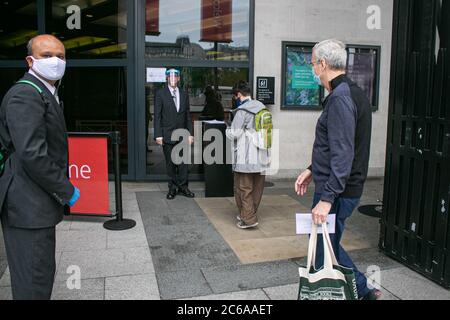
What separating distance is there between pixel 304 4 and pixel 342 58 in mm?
5428

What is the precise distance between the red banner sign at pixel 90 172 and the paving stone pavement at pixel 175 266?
8.8 inches

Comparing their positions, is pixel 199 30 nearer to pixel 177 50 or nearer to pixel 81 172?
pixel 177 50

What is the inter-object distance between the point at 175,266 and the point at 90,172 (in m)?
1.97

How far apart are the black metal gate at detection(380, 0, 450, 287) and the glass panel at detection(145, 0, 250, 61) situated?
4.03 m

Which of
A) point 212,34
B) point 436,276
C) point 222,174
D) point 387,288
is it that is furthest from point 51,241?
point 212,34

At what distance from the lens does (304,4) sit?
7.93 m

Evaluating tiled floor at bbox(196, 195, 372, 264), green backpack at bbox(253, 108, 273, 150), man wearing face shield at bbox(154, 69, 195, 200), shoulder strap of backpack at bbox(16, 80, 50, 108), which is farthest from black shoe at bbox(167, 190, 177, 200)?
shoulder strap of backpack at bbox(16, 80, 50, 108)

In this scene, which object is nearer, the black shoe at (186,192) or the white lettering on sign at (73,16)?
the black shoe at (186,192)

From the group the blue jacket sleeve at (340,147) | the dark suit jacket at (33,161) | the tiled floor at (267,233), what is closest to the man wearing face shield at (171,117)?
the tiled floor at (267,233)

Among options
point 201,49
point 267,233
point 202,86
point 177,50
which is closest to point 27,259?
point 267,233

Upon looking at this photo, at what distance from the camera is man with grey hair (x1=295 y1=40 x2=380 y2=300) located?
9.14ft

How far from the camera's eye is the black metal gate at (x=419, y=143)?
12.0ft

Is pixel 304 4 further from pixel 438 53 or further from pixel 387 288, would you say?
pixel 387 288

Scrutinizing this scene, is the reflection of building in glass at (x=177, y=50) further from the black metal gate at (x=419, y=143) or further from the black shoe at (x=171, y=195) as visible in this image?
the black metal gate at (x=419, y=143)
